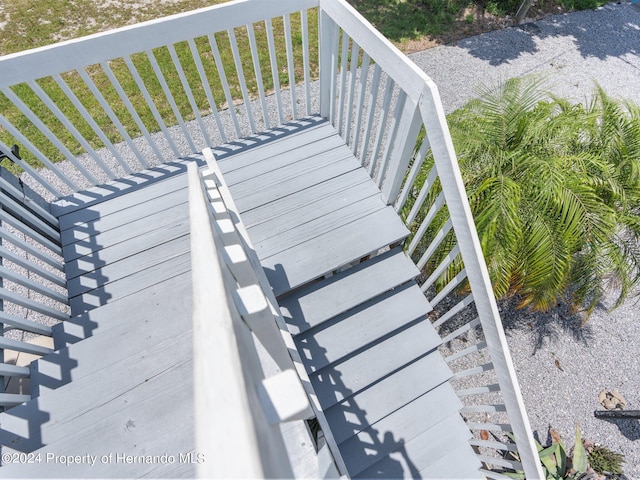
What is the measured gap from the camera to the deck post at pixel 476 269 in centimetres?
157

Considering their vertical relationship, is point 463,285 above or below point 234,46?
below

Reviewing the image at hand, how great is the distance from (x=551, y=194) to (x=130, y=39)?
2.91m

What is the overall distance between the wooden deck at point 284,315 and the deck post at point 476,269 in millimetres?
512

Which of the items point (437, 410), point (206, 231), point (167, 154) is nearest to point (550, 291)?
point (437, 410)

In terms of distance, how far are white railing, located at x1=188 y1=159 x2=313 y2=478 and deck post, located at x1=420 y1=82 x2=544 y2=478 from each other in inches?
45.2

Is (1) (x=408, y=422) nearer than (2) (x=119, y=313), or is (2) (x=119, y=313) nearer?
(2) (x=119, y=313)

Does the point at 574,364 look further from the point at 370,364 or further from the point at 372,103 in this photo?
the point at 372,103

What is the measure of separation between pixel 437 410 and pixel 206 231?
6.52ft

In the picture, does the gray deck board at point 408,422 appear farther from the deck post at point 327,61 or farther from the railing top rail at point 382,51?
the deck post at point 327,61

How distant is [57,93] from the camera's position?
3.93 metres

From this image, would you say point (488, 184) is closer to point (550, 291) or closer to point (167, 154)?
point (550, 291)

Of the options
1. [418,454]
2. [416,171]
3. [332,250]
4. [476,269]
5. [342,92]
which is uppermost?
[342,92]

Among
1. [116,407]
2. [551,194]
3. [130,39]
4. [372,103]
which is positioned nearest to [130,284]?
[116,407]

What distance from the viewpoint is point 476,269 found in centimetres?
166
